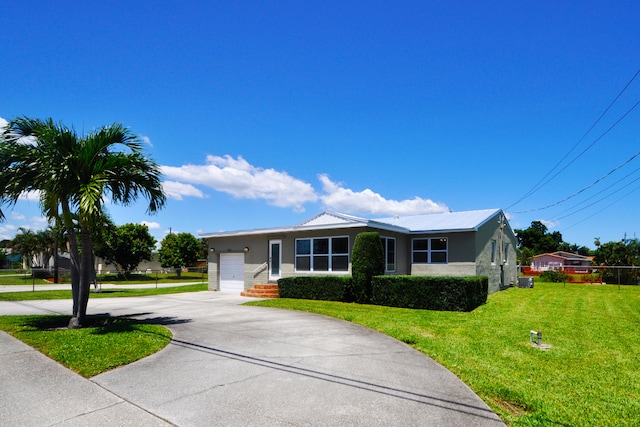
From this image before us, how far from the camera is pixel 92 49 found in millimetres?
10734

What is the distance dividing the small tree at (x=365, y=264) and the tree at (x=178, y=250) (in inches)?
1309

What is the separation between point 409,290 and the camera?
13375 millimetres

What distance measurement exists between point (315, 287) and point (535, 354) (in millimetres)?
9538

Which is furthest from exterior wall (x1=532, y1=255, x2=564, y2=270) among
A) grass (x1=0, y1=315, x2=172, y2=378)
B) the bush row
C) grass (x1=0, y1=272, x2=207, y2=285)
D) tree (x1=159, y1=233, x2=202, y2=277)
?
grass (x1=0, y1=315, x2=172, y2=378)

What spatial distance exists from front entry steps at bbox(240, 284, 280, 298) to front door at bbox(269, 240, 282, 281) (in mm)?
1035

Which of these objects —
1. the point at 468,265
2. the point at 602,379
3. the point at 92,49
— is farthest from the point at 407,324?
the point at 92,49

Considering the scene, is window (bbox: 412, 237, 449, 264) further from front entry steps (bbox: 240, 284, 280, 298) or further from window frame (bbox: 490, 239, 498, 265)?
→ front entry steps (bbox: 240, 284, 280, 298)

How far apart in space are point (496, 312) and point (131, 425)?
11.6 meters

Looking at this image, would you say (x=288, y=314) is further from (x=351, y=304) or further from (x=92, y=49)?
(x=92, y=49)

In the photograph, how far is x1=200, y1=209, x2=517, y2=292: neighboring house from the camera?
55.2ft

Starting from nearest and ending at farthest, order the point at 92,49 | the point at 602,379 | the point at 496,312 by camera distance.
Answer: the point at 602,379 → the point at 92,49 → the point at 496,312

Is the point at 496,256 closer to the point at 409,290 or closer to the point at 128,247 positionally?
the point at 409,290

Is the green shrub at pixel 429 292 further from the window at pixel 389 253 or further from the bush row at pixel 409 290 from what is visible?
the window at pixel 389 253

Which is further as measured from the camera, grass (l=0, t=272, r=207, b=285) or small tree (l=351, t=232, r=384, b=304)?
grass (l=0, t=272, r=207, b=285)
